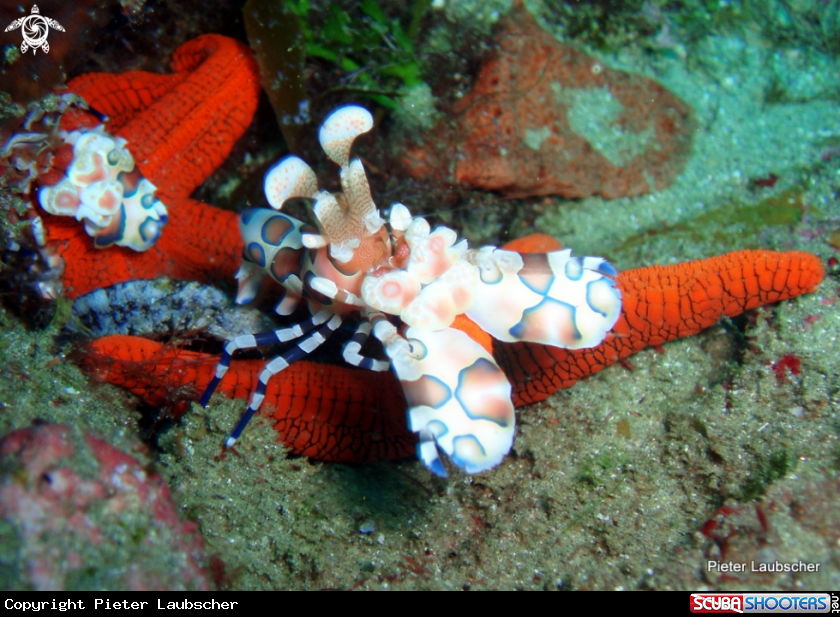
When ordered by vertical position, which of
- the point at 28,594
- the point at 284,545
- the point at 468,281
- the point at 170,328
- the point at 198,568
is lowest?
the point at 284,545

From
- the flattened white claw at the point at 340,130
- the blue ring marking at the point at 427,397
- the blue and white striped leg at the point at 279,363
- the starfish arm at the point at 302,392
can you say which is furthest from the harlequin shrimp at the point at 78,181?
the blue ring marking at the point at 427,397

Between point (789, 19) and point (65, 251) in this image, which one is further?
point (789, 19)

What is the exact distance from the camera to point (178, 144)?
14.8 feet

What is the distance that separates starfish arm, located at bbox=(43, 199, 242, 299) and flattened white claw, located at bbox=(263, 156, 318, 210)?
1.45 m

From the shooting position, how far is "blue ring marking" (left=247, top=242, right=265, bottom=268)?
137 inches

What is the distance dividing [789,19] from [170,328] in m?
7.20

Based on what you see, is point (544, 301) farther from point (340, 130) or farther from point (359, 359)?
point (340, 130)

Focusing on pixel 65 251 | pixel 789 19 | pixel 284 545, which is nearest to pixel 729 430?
pixel 284 545

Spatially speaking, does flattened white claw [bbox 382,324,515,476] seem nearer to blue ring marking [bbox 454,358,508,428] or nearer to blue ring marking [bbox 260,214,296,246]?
blue ring marking [bbox 454,358,508,428]

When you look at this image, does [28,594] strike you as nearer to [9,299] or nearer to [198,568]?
[198,568]

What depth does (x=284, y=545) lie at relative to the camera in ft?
9.69

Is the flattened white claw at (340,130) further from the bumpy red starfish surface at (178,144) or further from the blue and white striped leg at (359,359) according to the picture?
the bumpy red starfish surface at (178,144)

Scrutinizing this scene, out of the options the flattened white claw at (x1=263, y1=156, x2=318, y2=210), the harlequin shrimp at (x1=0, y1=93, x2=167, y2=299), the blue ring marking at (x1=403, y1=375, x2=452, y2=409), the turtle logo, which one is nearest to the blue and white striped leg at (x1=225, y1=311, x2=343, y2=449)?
the flattened white claw at (x1=263, y1=156, x2=318, y2=210)

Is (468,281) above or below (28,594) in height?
above
